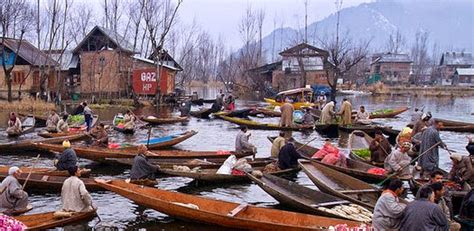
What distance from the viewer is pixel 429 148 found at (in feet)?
44.0

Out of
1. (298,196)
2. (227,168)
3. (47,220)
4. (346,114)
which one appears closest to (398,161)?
(298,196)

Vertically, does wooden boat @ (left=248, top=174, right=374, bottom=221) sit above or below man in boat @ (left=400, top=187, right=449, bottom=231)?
below

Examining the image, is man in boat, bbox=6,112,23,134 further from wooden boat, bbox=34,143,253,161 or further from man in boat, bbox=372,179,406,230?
man in boat, bbox=372,179,406,230

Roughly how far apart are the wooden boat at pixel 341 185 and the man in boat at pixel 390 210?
7.27 ft

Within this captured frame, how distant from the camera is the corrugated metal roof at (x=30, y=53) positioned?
44281 mm

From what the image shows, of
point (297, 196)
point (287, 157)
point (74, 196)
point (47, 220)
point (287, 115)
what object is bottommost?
point (47, 220)

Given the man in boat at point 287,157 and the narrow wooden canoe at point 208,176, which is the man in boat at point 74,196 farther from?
the man in boat at point 287,157

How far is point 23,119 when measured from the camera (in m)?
28.0

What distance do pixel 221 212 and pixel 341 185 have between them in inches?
154

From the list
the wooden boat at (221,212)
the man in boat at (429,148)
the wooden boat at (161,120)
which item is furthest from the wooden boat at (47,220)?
the wooden boat at (161,120)

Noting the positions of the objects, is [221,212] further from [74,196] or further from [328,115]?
[328,115]

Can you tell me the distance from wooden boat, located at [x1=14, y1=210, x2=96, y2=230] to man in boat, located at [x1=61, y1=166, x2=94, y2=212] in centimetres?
17

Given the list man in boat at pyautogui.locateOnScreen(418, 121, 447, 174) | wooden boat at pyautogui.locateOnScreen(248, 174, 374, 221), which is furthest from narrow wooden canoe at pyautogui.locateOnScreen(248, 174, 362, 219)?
man in boat at pyautogui.locateOnScreen(418, 121, 447, 174)

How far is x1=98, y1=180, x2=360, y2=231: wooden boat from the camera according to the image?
9.62 m
